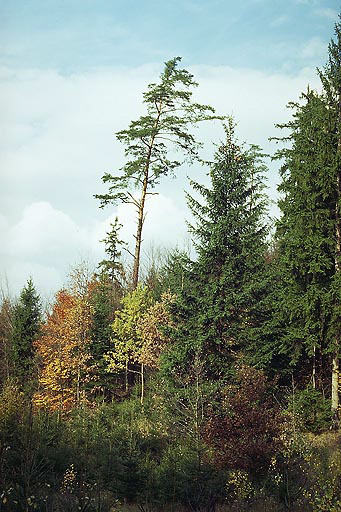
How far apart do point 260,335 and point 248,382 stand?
772 cm

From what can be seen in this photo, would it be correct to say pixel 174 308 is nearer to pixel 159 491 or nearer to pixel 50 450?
pixel 50 450

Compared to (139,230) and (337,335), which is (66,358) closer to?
(139,230)

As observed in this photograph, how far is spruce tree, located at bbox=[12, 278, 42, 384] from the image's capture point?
1261 inches

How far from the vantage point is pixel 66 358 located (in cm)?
2689

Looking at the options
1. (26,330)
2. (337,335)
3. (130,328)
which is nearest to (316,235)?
(337,335)

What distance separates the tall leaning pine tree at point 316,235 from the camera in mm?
21453

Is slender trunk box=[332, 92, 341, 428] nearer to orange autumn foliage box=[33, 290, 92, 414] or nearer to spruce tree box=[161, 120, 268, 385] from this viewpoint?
spruce tree box=[161, 120, 268, 385]

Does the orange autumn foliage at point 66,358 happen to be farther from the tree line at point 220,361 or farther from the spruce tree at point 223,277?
the spruce tree at point 223,277

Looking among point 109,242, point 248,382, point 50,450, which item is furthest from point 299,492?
point 109,242

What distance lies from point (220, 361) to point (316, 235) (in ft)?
20.8

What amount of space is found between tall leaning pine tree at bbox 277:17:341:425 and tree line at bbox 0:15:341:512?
0.21 feet

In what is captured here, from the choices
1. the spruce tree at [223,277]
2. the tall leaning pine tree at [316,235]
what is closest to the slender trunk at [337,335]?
the tall leaning pine tree at [316,235]

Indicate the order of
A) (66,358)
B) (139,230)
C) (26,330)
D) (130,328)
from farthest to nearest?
(26,330) < (139,230) < (130,328) < (66,358)

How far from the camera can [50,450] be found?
54.4 feet
